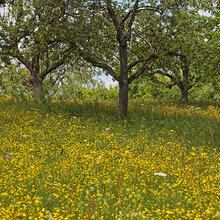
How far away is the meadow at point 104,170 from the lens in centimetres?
397

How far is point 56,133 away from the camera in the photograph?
874cm

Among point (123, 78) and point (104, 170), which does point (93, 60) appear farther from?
point (104, 170)

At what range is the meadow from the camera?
156 inches

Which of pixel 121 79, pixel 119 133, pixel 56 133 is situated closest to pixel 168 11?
pixel 121 79

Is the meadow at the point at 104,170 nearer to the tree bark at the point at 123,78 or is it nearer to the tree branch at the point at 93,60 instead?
the tree bark at the point at 123,78

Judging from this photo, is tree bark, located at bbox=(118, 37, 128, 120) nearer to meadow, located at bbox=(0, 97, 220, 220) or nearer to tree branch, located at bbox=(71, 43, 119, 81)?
tree branch, located at bbox=(71, 43, 119, 81)

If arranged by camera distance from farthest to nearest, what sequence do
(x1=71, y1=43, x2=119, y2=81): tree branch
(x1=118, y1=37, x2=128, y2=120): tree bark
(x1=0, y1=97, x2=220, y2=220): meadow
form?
(x1=71, y1=43, x2=119, y2=81): tree branch
(x1=118, y1=37, x2=128, y2=120): tree bark
(x1=0, y1=97, x2=220, y2=220): meadow

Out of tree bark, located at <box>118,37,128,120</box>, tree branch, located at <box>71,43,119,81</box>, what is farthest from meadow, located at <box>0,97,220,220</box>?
tree branch, located at <box>71,43,119,81</box>

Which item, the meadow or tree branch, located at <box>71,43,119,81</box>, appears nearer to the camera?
the meadow

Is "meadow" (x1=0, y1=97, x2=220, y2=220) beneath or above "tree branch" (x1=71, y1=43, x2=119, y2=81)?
beneath

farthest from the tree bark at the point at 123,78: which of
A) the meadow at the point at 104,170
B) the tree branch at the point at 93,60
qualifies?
the meadow at the point at 104,170

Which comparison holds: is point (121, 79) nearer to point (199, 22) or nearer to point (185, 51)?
point (185, 51)

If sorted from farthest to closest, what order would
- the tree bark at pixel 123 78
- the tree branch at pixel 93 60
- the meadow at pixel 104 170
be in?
the tree branch at pixel 93 60
the tree bark at pixel 123 78
the meadow at pixel 104 170

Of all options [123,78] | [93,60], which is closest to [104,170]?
[123,78]
